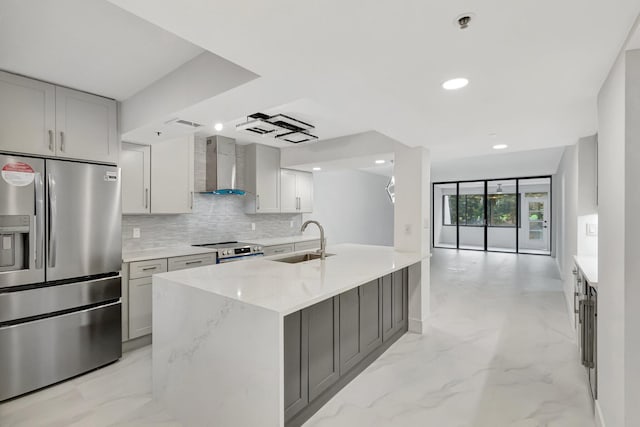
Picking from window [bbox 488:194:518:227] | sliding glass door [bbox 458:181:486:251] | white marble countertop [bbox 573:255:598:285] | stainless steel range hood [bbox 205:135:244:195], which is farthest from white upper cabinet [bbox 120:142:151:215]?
window [bbox 488:194:518:227]

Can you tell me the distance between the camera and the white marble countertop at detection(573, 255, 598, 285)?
6.91 feet

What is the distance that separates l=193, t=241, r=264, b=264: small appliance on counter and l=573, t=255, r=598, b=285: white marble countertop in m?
3.32

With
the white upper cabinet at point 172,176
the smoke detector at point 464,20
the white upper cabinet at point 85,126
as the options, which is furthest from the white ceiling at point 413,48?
the white upper cabinet at point 172,176

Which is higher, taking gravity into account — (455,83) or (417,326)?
(455,83)

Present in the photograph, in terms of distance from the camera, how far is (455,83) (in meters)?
1.81

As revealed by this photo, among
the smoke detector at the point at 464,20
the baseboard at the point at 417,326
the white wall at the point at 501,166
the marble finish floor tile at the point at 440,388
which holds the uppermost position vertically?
the white wall at the point at 501,166

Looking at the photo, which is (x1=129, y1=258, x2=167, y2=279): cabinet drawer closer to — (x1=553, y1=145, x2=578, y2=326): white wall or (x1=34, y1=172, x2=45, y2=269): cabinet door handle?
(x1=34, y1=172, x2=45, y2=269): cabinet door handle

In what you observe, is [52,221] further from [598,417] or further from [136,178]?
[598,417]

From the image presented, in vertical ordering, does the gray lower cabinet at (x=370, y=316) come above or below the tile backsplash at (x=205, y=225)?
below

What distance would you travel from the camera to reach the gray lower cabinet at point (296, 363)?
1.86m

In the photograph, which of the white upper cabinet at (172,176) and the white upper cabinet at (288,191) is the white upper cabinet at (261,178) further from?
the white upper cabinet at (172,176)

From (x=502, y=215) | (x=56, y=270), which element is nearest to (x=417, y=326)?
(x=56, y=270)

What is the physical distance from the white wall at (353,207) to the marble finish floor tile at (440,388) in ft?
10.0

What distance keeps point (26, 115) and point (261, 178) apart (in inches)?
103
